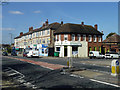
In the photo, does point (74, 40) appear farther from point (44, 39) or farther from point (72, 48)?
point (44, 39)

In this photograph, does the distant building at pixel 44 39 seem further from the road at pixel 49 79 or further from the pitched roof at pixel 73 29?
the road at pixel 49 79

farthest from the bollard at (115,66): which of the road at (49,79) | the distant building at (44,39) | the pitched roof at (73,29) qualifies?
the distant building at (44,39)

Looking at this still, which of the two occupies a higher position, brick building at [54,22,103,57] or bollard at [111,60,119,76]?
brick building at [54,22,103,57]

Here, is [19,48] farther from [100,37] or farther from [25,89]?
[25,89]

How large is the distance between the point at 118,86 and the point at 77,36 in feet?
118

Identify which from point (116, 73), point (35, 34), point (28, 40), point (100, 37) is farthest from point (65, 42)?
point (116, 73)

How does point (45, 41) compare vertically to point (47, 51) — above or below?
above

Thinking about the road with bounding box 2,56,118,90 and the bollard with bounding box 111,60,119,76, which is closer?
the road with bounding box 2,56,118,90

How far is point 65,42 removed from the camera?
138 ft

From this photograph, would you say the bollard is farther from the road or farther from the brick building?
the brick building

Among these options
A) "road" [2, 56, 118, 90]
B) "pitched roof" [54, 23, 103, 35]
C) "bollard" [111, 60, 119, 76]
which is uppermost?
"pitched roof" [54, 23, 103, 35]

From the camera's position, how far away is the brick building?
42125 mm

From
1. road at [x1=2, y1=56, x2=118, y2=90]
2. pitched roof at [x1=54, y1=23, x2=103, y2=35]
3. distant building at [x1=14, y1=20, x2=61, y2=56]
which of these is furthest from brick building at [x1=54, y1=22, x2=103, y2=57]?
road at [x1=2, y1=56, x2=118, y2=90]

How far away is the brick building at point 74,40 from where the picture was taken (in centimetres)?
4212
